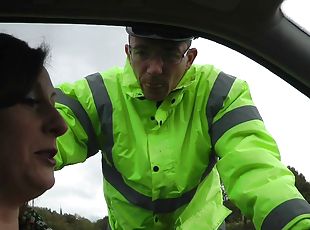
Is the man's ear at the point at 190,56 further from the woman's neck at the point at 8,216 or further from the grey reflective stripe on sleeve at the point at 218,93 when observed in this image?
the woman's neck at the point at 8,216

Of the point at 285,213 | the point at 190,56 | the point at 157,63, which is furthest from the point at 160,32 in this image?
the point at 285,213

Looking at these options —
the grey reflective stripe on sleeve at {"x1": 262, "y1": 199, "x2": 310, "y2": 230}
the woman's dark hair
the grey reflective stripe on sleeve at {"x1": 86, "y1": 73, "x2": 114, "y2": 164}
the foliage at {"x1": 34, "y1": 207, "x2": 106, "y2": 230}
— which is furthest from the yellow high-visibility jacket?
the woman's dark hair

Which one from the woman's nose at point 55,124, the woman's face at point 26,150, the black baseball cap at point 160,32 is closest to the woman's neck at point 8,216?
the woman's face at point 26,150

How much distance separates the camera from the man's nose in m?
2.25

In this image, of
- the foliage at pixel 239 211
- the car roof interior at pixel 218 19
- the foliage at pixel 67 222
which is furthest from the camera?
the foliage at pixel 67 222

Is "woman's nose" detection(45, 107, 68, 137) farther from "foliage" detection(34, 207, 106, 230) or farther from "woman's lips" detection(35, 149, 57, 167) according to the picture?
"foliage" detection(34, 207, 106, 230)

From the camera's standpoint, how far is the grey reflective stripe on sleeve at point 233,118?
7.42 ft

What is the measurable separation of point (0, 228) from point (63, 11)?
0.60 m

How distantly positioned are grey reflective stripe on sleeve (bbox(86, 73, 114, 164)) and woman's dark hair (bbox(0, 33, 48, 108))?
0.69m

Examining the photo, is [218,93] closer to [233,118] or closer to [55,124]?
[233,118]

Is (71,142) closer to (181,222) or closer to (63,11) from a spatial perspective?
(181,222)

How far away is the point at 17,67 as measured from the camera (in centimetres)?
163

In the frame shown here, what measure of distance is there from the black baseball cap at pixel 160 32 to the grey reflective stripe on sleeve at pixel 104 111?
1.29 ft

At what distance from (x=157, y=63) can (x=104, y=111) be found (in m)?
0.28
